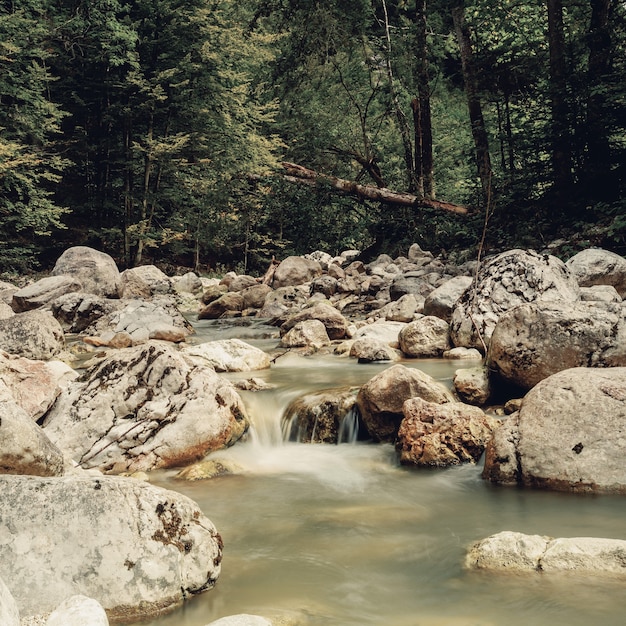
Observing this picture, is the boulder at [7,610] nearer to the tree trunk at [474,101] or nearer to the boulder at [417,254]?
the tree trunk at [474,101]

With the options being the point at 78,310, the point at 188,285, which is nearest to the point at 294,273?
the point at 188,285

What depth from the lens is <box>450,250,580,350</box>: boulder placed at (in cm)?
786

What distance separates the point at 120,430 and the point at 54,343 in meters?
4.49

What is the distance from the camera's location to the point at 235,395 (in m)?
5.52

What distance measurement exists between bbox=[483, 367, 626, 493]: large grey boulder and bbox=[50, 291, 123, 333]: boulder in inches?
364

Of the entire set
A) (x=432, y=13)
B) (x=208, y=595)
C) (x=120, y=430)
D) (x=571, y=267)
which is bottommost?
(x=208, y=595)

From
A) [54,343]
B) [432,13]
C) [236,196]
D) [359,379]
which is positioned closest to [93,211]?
[236,196]

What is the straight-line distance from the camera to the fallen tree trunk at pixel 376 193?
54.8 ft

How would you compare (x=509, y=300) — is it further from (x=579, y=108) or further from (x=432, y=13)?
(x=432, y=13)

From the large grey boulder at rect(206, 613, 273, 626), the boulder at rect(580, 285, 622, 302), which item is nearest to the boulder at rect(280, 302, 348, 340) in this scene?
the boulder at rect(580, 285, 622, 302)

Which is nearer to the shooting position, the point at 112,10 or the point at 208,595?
the point at 208,595

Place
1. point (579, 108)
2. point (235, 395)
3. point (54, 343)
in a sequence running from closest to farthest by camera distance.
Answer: point (235, 395)
point (54, 343)
point (579, 108)

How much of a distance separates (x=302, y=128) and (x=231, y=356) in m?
19.9

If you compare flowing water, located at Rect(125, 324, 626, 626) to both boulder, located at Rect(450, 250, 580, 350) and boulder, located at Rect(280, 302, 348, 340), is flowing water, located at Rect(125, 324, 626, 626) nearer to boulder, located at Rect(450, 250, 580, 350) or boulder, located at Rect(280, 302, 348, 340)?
boulder, located at Rect(450, 250, 580, 350)
